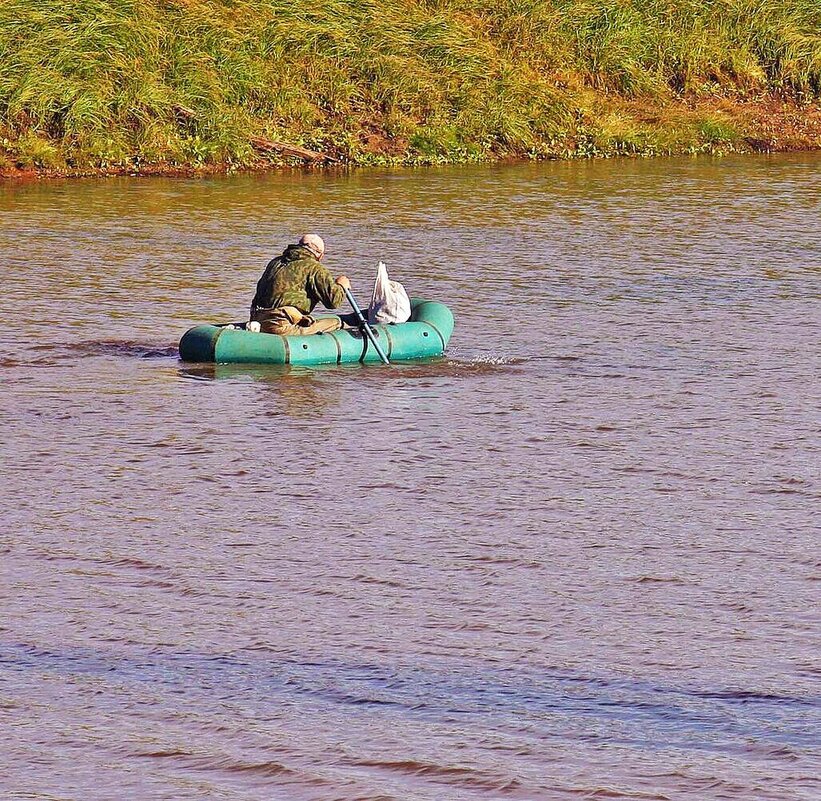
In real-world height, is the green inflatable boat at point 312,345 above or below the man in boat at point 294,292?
below

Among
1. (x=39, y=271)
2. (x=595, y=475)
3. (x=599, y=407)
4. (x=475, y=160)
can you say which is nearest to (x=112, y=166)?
(x=475, y=160)

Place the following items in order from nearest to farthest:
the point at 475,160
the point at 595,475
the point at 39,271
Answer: the point at 595,475 → the point at 39,271 → the point at 475,160

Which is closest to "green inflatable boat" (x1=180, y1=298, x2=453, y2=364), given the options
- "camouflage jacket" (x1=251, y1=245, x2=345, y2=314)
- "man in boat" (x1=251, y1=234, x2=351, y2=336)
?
"man in boat" (x1=251, y1=234, x2=351, y2=336)

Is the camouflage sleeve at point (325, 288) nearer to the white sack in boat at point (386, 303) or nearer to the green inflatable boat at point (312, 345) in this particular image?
the green inflatable boat at point (312, 345)

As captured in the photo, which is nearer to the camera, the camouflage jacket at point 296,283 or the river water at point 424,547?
the river water at point 424,547

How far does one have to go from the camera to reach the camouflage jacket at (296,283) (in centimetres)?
1352

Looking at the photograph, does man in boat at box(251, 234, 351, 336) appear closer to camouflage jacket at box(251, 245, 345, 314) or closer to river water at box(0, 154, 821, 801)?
camouflage jacket at box(251, 245, 345, 314)

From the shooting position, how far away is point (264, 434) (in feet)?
37.2

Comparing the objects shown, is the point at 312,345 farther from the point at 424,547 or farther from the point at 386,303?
the point at 424,547

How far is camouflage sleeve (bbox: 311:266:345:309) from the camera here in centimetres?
1355

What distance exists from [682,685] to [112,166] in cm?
2143

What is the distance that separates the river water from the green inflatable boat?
0.13 m

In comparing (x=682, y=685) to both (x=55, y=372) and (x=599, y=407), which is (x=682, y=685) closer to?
(x=599, y=407)

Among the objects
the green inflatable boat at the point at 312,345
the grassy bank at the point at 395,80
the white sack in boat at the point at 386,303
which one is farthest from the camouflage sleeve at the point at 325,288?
the grassy bank at the point at 395,80
